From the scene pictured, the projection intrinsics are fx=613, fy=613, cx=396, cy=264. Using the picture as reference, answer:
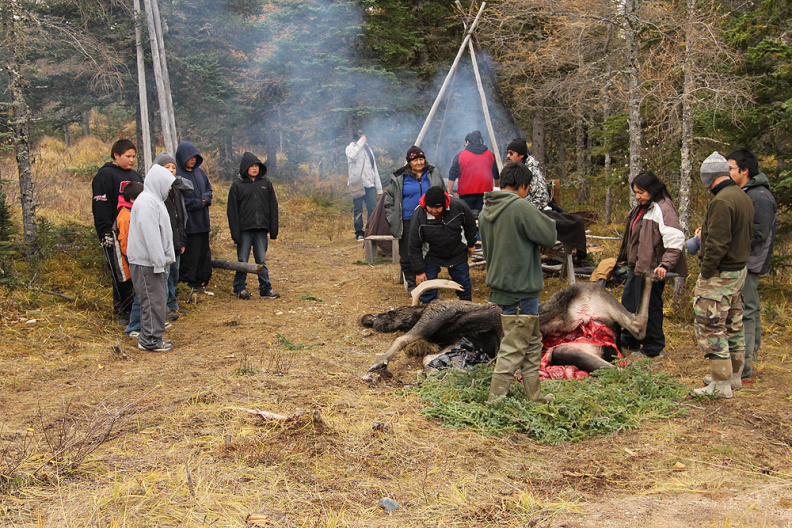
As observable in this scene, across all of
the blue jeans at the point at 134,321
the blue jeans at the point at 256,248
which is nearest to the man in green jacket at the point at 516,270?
the blue jeans at the point at 134,321

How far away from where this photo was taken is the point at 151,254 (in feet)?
20.5

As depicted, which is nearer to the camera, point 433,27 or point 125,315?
point 125,315

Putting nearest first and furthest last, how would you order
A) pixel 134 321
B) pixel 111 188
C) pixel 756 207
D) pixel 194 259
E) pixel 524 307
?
pixel 524 307 < pixel 756 207 < pixel 134 321 < pixel 111 188 < pixel 194 259

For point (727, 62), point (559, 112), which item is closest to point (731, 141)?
point (727, 62)

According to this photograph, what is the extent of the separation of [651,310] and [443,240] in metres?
2.39

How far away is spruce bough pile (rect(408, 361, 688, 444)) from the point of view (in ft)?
14.3

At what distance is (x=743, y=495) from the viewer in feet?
11.3

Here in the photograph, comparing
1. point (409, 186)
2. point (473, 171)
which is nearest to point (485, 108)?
point (473, 171)

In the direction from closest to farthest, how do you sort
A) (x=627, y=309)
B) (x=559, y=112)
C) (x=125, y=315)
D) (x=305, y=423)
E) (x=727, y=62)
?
(x=305, y=423) → (x=627, y=309) → (x=125, y=315) → (x=727, y=62) → (x=559, y=112)

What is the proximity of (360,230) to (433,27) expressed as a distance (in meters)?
7.35

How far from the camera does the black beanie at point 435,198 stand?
698 centimetres

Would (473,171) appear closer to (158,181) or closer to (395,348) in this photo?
(395,348)

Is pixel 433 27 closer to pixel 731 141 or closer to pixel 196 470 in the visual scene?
pixel 731 141

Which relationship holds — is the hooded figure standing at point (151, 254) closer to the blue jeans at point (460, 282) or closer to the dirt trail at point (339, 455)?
the dirt trail at point (339, 455)
